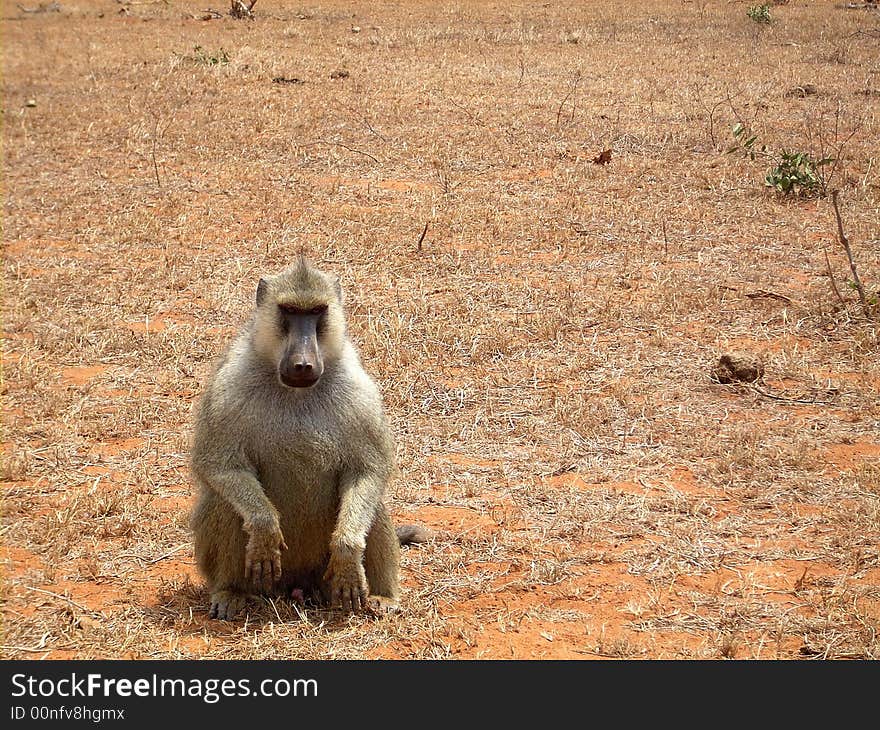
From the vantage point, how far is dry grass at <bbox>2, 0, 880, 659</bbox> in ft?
14.1

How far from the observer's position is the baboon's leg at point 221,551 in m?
4.05

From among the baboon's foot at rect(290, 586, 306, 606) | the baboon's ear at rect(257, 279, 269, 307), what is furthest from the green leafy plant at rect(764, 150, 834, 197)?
the baboon's foot at rect(290, 586, 306, 606)

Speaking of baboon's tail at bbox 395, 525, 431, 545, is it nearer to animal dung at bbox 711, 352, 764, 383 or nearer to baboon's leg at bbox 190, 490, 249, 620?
baboon's leg at bbox 190, 490, 249, 620

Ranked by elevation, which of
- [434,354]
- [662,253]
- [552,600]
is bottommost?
[552,600]

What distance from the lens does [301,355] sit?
3896 mm

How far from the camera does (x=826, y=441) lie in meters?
5.94

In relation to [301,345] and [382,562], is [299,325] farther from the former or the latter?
[382,562]

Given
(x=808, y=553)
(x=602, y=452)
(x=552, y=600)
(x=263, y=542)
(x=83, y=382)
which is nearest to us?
(x=263, y=542)

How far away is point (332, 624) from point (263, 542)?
41 centimetres

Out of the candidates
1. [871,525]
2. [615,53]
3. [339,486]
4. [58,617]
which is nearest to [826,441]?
[871,525]

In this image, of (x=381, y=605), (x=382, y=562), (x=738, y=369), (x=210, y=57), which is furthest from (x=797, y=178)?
(x=210, y=57)

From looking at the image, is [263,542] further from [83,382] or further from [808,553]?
[83,382]

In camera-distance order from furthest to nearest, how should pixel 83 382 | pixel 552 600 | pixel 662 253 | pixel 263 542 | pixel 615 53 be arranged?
pixel 615 53 → pixel 662 253 → pixel 83 382 → pixel 552 600 → pixel 263 542

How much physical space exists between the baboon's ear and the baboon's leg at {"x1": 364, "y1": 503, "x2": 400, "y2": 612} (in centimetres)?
90
